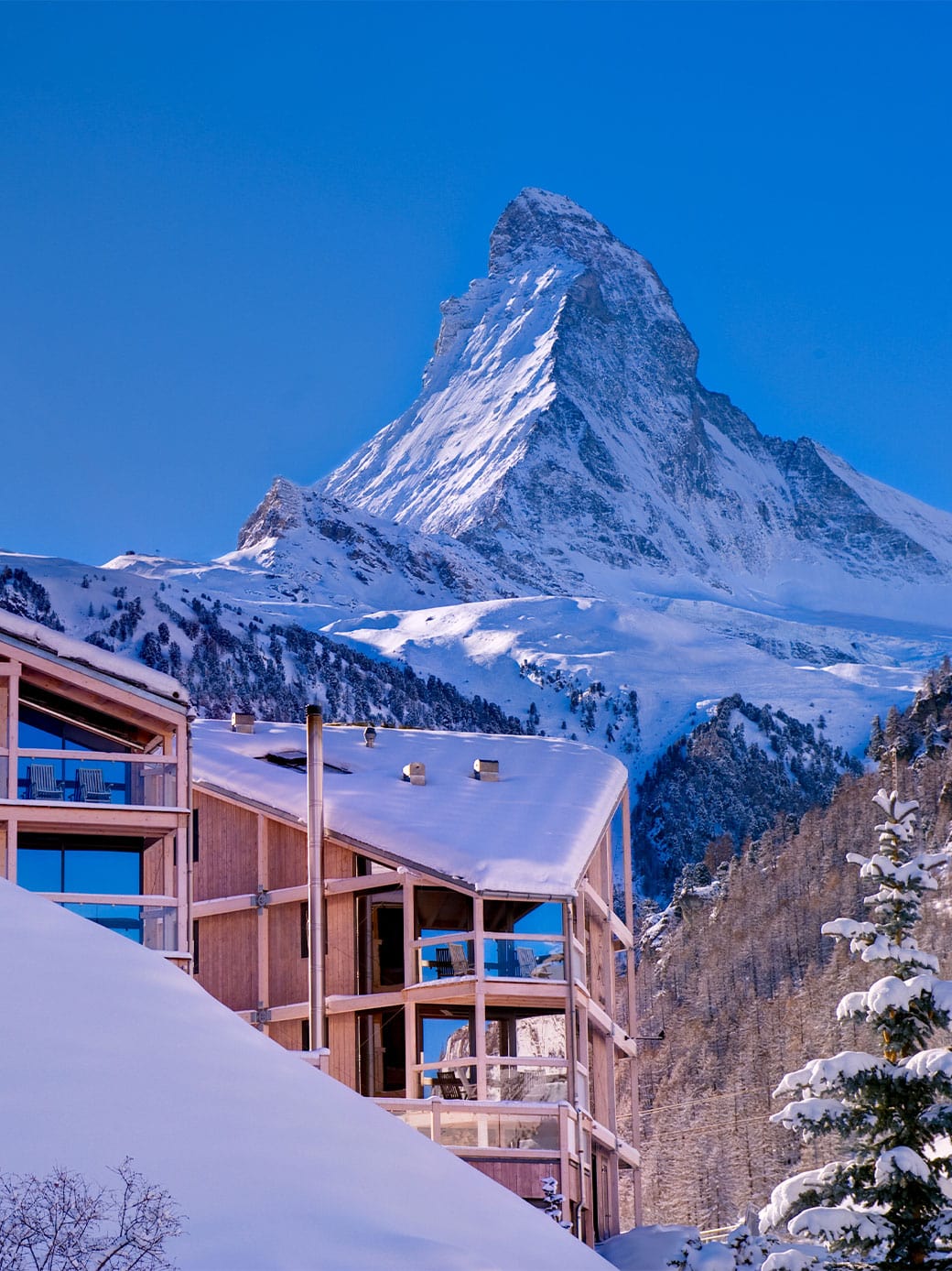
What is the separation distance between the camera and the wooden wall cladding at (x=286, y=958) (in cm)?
3195

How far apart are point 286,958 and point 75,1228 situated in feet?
68.0

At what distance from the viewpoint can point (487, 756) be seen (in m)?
37.1

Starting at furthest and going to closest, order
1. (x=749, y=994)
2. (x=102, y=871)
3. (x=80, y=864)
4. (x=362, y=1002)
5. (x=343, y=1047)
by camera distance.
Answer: (x=749, y=994) → (x=343, y=1047) → (x=362, y=1002) → (x=102, y=871) → (x=80, y=864)

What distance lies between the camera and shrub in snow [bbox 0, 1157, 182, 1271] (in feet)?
35.6

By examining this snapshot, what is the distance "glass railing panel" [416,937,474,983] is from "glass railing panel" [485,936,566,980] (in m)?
0.36

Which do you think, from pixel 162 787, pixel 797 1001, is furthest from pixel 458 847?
pixel 797 1001

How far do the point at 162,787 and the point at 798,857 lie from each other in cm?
13470

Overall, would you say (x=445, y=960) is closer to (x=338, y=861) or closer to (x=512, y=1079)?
(x=512, y=1079)

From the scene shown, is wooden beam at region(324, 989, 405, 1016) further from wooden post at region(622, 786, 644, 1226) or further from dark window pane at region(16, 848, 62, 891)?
wooden post at region(622, 786, 644, 1226)

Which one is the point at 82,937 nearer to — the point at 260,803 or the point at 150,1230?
the point at 150,1230

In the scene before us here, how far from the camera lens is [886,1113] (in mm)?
18656

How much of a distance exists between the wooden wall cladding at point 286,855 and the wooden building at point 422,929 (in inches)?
1.2

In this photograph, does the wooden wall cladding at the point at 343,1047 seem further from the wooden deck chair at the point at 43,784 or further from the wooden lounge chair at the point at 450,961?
the wooden deck chair at the point at 43,784

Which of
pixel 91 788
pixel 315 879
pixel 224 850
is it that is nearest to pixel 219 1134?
pixel 91 788
